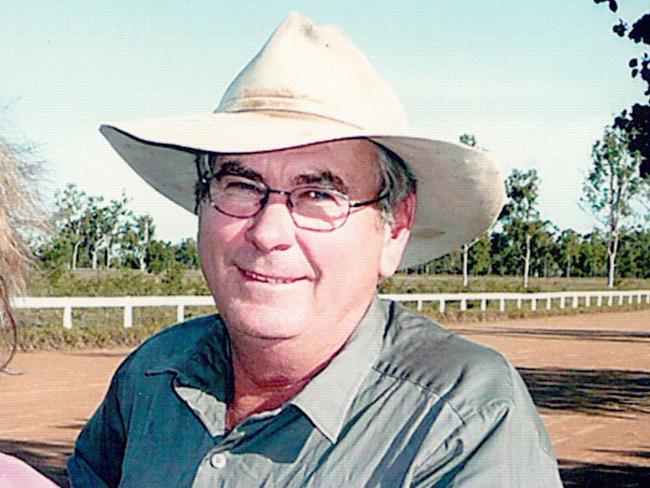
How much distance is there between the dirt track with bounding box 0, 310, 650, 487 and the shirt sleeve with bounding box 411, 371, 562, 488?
16.7 ft

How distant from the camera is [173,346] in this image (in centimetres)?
277

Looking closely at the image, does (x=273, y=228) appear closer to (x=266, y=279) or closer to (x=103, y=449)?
(x=266, y=279)

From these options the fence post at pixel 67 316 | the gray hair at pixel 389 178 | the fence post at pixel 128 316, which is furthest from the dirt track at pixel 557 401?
the gray hair at pixel 389 178

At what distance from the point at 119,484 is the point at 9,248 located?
28.9 inches

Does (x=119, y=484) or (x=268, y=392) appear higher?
(x=268, y=392)

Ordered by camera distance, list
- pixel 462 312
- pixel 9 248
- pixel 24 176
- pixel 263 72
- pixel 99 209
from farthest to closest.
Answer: pixel 99 209
pixel 462 312
pixel 263 72
pixel 24 176
pixel 9 248

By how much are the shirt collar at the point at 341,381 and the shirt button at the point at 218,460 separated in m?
0.18

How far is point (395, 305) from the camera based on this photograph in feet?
8.37

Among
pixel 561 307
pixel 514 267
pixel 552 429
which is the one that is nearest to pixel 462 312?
pixel 561 307

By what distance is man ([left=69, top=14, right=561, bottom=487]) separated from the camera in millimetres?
2145

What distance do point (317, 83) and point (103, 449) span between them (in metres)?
1.04

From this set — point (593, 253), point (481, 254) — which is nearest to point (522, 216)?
point (481, 254)

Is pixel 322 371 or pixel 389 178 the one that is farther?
pixel 389 178

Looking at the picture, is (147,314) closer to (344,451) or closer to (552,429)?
(552,429)
